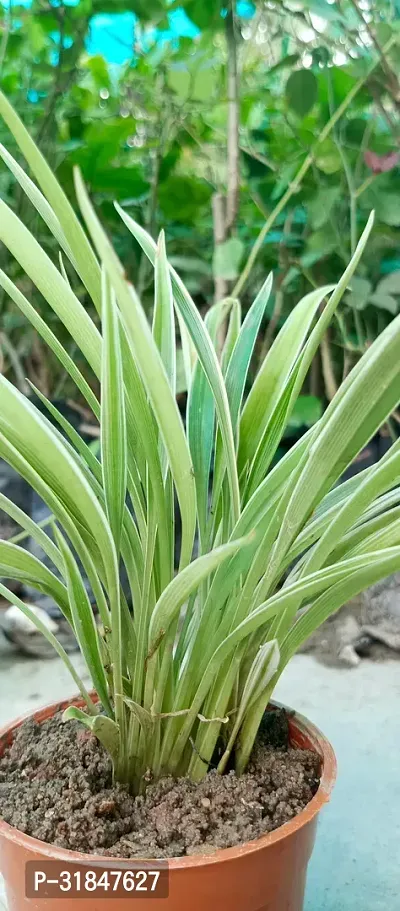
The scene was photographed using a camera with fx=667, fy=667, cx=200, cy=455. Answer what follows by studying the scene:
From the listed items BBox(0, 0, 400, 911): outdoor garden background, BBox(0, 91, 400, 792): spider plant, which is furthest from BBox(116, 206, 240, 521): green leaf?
BBox(0, 0, 400, 911): outdoor garden background

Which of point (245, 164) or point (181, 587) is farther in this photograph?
point (245, 164)

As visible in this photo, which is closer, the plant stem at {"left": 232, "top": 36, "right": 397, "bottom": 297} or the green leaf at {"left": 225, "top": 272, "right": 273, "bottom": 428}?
the green leaf at {"left": 225, "top": 272, "right": 273, "bottom": 428}

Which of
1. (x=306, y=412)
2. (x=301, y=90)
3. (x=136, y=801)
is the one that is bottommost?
(x=136, y=801)

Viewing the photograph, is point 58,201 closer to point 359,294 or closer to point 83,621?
point 83,621

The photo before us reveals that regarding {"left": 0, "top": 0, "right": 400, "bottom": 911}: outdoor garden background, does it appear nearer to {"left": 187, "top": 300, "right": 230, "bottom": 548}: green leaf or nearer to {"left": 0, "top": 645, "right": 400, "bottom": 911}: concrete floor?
{"left": 0, "top": 645, "right": 400, "bottom": 911}: concrete floor

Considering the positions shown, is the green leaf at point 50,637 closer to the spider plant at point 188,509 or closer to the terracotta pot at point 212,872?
the spider plant at point 188,509

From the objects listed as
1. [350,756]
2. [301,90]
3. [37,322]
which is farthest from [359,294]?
[37,322]

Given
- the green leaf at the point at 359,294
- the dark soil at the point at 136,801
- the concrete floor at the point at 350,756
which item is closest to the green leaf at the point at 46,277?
the dark soil at the point at 136,801

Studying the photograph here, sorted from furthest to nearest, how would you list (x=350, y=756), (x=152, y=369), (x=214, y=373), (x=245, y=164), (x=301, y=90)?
1. (x=245, y=164)
2. (x=301, y=90)
3. (x=350, y=756)
4. (x=214, y=373)
5. (x=152, y=369)
